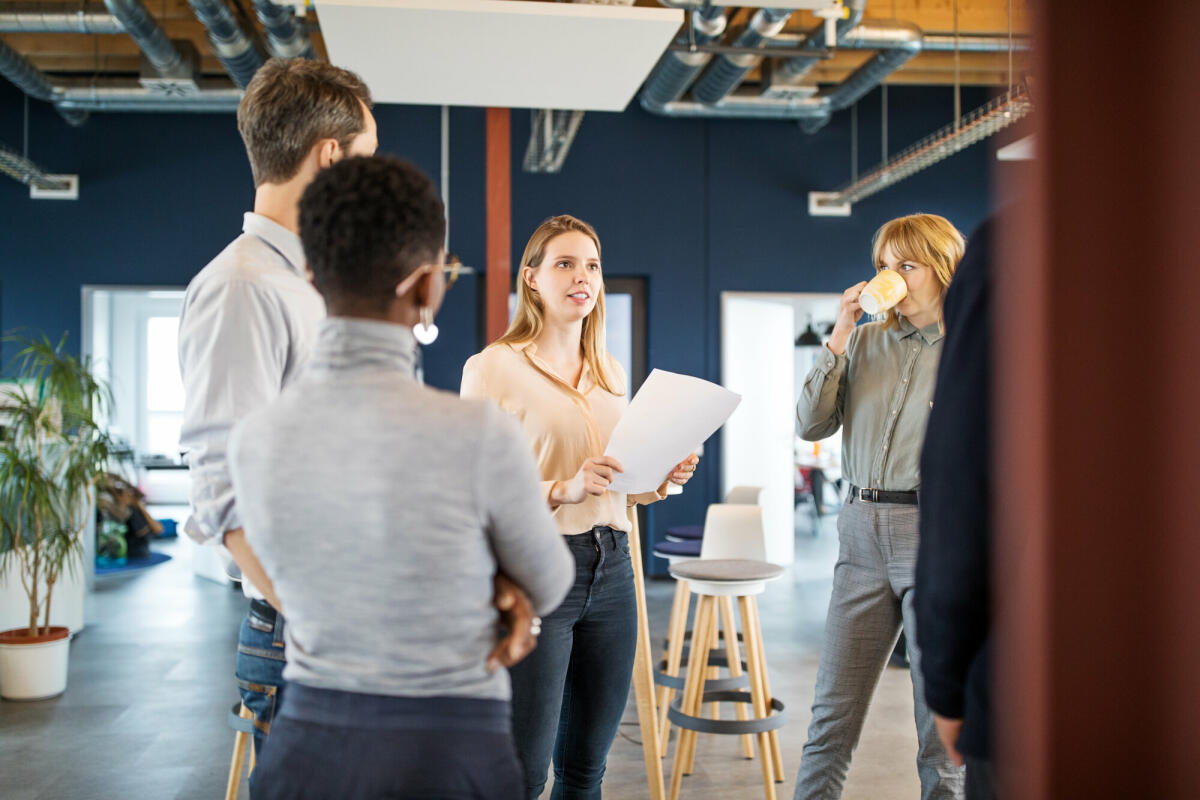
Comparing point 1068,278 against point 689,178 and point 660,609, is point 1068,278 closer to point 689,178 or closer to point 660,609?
point 660,609

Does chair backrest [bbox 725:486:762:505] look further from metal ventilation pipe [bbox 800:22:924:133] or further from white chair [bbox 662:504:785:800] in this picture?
metal ventilation pipe [bbox 800:22:924:133]

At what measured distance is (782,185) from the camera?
8.35 metres

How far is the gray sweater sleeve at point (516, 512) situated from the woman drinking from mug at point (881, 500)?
1421 mm

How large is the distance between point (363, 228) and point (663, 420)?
1.06 metres

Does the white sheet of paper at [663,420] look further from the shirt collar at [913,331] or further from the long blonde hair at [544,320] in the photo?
the shirt collar at [913,331]

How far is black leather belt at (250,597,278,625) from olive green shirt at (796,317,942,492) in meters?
1.52

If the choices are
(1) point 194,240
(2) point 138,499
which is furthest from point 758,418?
(2) point 138,499

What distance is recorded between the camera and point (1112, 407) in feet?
2.58

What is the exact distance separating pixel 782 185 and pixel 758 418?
196 cm

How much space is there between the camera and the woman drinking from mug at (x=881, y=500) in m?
2.41

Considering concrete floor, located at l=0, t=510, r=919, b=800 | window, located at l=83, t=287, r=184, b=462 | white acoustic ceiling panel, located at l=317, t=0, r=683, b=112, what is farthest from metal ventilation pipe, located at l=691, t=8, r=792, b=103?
window, located at l=83, t=287, r=184, b=462

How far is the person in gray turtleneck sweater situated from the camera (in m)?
1.08

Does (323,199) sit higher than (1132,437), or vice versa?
(323,199)

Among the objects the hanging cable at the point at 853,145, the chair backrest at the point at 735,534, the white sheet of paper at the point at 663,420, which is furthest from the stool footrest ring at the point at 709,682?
the hanging cable at the point at 853,145
